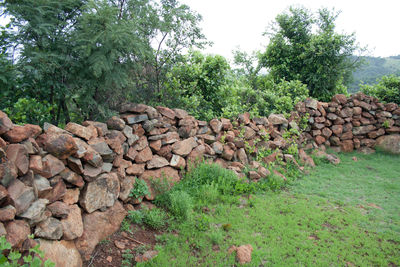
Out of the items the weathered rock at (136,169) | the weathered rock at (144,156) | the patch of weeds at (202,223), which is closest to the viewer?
the patch of weeds at (202,223)

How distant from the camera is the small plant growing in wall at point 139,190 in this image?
4289 mm

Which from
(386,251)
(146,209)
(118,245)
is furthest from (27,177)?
(386,251)

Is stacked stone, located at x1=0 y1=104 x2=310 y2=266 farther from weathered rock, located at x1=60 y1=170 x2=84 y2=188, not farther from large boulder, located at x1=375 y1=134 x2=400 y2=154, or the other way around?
large boulder, located at x1=375 y1=134 x2=400 y2=154

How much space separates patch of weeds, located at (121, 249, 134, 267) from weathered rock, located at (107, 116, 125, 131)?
5.99ft

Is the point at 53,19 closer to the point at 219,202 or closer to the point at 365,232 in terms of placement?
the point at 219,202

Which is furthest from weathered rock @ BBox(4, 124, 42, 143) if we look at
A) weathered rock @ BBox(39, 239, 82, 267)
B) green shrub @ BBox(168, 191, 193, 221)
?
green shrub @ BBox(168, 191, 193, 221)

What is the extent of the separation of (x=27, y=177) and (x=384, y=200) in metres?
6.36

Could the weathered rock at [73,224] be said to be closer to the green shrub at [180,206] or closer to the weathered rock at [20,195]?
the weathered rock at [20,195]

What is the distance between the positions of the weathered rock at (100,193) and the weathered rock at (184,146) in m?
1.55

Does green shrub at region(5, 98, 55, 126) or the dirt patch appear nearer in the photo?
the dirt patch

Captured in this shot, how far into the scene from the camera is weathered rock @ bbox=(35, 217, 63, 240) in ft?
9.28

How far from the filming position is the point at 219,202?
4.91 meters

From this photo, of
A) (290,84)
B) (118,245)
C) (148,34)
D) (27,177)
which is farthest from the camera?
(290,84)

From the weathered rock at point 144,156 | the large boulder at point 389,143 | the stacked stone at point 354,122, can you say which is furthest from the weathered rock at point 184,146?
the large boulder at point 389,143
